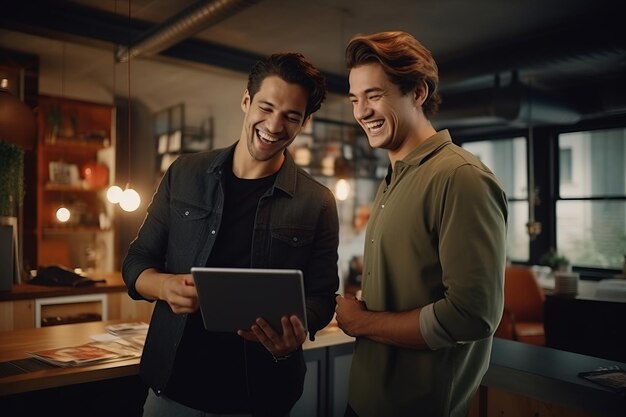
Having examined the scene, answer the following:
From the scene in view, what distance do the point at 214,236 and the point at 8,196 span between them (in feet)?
9.06

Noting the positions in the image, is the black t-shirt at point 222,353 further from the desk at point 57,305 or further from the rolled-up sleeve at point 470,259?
the desk at point 57,305

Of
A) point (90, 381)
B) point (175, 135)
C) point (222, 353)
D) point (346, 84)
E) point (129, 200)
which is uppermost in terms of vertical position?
point (346, 84)

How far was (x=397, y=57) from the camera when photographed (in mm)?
1546

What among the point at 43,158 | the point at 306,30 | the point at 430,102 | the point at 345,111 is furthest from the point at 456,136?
the point at 430,102

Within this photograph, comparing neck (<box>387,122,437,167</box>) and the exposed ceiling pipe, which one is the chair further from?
neck (<box>387,122,437,167</box>)

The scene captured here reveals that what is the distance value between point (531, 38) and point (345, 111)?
3.36 metres

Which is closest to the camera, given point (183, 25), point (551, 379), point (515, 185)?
point (551, 379)

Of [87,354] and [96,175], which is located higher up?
[96,175]

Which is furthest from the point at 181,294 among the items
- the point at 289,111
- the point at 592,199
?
the point at 592,199

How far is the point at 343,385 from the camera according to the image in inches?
119

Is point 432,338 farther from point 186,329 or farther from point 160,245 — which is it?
point 160,245

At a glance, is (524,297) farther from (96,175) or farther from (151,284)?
(96,175)

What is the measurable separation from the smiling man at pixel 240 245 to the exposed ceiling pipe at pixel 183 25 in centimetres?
192

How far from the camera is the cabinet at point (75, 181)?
250 inches
